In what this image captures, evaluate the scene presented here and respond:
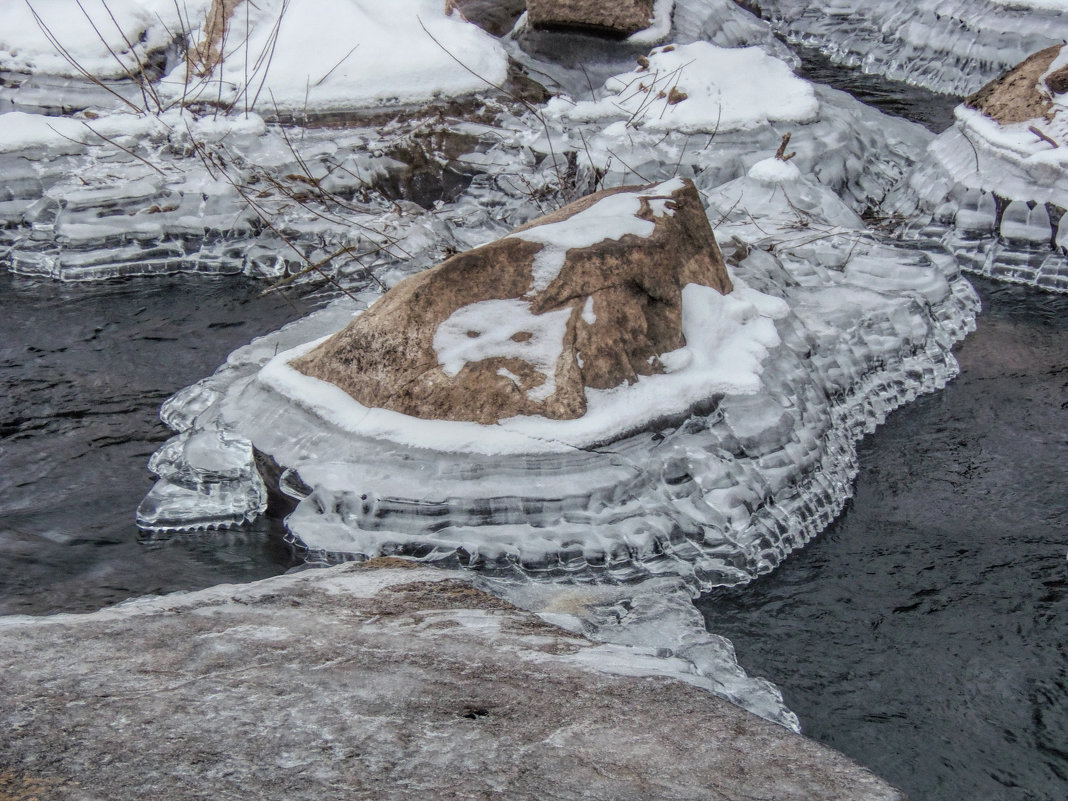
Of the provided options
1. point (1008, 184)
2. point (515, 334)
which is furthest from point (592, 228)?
point (1008, 184)

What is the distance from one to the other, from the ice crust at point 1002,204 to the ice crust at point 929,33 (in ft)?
6.84

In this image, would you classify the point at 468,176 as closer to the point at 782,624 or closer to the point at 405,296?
the point at 405,296

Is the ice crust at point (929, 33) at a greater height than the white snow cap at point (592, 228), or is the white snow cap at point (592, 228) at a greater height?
the ice crust at point (929, 33)

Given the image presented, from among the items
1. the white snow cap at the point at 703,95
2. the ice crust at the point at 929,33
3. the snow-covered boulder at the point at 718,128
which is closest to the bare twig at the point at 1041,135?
the snow-covered boulder at the point at 718,128

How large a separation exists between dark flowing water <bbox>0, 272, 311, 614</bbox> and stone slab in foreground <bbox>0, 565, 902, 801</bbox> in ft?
2.63

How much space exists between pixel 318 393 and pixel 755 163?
11.6 feet

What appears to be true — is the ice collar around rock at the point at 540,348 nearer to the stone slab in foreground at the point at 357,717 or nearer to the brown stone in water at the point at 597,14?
the stone slab in foreground at the point at 357,717

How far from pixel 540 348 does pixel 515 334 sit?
0.11m

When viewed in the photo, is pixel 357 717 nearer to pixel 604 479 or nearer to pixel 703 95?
pixel 604 479

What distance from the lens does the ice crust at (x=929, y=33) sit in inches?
311

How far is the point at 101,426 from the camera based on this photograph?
419cm

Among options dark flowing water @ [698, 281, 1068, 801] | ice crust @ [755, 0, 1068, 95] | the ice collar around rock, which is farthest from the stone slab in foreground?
ice crust @ [755, 0, 1068, 95]

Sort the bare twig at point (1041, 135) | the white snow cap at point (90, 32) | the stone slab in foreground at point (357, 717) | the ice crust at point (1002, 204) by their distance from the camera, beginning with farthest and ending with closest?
the white snow cap at point (90, 32), the bare twig at point (1041, 135), the ice crust at point (1002, 204), the stone slab in foreground at point (357, 717)

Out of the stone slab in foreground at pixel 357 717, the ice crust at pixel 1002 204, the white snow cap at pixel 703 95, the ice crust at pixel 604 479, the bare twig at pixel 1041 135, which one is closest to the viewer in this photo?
the stone slab in foreground at pixel 357 717
